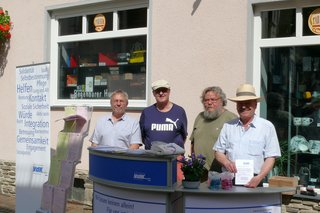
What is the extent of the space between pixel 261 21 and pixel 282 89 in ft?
3.00

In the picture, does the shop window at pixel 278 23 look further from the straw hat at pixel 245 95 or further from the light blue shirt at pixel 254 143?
the light blue shirt at pixel 254 143

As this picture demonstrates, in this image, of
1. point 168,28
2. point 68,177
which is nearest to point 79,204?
point 68,177

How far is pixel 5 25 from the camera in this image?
334 inches

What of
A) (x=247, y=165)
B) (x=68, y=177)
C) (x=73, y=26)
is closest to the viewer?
(x=247, y=165)

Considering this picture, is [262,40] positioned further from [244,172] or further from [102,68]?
[102,68]

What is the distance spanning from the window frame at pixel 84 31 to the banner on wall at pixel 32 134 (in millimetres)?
1798

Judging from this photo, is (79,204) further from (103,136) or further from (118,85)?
(103,136)

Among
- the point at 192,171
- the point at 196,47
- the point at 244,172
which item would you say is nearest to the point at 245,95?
the point at 244,172

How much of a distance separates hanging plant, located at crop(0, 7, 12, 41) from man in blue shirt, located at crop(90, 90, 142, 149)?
13.7 ft

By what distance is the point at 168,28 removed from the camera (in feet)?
22.0

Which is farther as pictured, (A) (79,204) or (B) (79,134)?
(A) (79,204)

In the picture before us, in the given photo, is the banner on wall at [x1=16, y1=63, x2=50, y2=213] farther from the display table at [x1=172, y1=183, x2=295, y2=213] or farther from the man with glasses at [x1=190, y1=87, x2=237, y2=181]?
the display table at [x1=172, y1=183, x2=295, y2=213]

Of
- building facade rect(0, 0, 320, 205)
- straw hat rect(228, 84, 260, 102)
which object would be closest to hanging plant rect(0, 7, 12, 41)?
building facade rect(0, 0, 320, 205)

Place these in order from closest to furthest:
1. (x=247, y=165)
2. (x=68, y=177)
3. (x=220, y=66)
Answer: (x=247, y=165), (x=68, y=177), (x=220, y=66)
